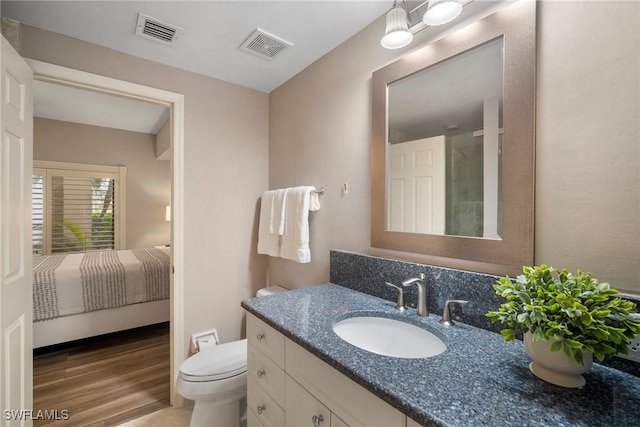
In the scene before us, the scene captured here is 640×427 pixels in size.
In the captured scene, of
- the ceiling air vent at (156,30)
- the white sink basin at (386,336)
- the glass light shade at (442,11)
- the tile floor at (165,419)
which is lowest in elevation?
the tile floor at (165,419)

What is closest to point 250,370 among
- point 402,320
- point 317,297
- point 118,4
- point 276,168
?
point 317,297

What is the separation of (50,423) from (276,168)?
2.13m

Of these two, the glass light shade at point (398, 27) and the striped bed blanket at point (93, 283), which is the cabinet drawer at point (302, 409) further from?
the striped bed blanket at point (93, 283)

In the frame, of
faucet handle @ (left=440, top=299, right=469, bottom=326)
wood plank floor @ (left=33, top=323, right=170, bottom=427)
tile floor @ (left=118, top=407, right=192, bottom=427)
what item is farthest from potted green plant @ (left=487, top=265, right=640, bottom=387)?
wood plank floor @ (left=33, top=323, right=170, bottom=427)

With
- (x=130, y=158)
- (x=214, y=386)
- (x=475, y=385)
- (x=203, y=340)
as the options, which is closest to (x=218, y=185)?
(x=203, y=340)

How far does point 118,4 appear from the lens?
1.33 metres

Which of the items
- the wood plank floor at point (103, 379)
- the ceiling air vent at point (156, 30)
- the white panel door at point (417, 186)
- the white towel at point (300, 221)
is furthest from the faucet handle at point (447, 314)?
the wood plank floor at point (103, 379)

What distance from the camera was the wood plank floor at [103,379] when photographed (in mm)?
1821

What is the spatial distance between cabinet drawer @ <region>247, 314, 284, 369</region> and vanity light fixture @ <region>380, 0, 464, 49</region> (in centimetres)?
127

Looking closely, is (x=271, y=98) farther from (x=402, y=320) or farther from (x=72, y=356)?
(x=72, y=356)

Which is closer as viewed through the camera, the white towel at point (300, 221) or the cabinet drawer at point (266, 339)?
the cabinet drawer at point (266, 339)

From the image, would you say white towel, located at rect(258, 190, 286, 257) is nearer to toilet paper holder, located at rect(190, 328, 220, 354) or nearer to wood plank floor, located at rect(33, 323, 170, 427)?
toilet paper holder, located at rect(190, 328, 220, 354)

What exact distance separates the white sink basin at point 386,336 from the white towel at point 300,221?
637 millimetres

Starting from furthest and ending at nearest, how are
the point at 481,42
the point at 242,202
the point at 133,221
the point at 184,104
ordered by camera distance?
the point at 133,221
the point at 242,202
the point at 184,104
the point at 481,42
